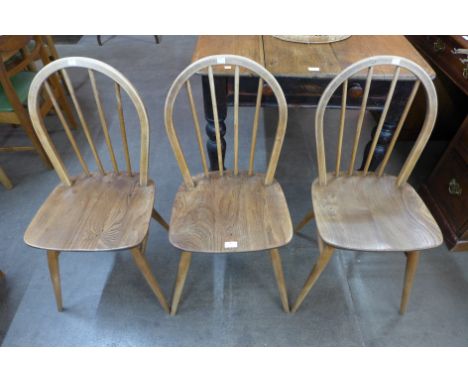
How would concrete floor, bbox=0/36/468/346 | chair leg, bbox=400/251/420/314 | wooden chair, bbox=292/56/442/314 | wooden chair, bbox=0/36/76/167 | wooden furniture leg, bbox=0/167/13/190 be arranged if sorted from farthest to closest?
wooden furniture leg, bbox=0/167/13/190 → wooden chair, bbox=0/36/76/167 → concrete floor, bbox=0/36/468/346 → chair leg, bbox=400/251/420/314 → wooden chair, bbox=292/56/442/314

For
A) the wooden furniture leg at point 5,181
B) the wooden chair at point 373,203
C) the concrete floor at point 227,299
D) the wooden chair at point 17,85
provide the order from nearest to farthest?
the wooden chair at point 373,203 → the concrete floor at point 227,299 → the wooden chair at point 17,85 → the wooden furniture leg at point 5,181

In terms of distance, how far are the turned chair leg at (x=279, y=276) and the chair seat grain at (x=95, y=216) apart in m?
0.44

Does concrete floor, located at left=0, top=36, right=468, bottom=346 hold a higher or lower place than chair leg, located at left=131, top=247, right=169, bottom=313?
lower

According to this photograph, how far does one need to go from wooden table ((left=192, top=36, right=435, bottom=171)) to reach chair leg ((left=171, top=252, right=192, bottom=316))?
0.48 m

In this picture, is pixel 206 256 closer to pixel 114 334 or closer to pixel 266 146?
pixel 114 334

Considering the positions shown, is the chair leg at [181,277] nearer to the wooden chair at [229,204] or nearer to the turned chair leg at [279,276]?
the wooden chair at [229,204]

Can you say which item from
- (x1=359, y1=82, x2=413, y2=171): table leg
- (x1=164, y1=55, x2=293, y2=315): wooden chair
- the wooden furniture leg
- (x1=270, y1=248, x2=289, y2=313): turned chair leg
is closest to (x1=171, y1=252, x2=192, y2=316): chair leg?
(x1=164, y1=55, x2=293, y2=315): wooden chair

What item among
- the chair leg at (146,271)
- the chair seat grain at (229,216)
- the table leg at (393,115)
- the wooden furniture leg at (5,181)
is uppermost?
the table leg at (393,115)

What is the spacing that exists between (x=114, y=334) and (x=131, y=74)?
2295 mm

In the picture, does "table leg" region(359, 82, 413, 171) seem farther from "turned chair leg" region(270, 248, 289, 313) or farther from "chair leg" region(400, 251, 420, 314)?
"turned chair leg" region(270, 248, 289, 313)

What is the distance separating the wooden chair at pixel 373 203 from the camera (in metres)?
0.90

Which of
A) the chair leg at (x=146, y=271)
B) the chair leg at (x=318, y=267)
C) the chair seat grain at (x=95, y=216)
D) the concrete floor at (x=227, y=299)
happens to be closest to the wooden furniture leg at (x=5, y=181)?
the concrete floor at (x=227, y=299)

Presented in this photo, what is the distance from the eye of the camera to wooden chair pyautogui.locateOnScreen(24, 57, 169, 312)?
0.90 metres

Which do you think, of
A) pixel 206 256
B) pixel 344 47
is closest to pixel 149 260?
pixel 206 256
